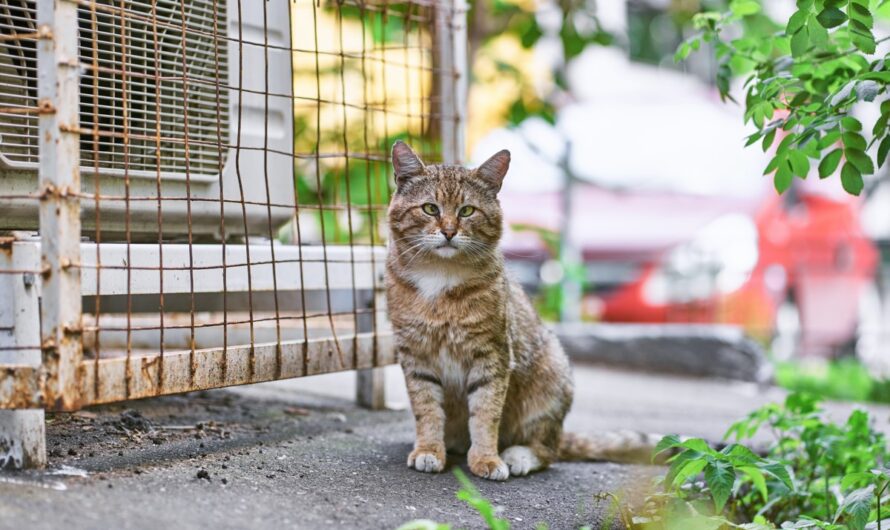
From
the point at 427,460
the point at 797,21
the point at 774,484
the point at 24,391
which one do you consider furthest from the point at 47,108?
the point at 774,484

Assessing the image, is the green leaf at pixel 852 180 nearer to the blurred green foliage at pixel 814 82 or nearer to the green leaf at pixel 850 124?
the blurred green foliage at pixel 814 82

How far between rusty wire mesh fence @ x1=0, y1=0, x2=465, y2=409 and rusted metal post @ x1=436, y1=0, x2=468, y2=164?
13 mm

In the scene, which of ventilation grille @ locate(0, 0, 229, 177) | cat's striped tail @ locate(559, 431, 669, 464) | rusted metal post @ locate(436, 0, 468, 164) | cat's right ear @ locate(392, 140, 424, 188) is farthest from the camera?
rusted metal post @ locate(436, 0, 468, 164)

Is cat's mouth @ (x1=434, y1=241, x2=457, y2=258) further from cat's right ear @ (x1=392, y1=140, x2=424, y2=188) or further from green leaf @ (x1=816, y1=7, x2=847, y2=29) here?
A: green leaf @ (x1=816, y1=7, x2=847, y2=29)

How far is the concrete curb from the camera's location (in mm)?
6434

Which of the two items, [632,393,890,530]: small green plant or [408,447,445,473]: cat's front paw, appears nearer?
[632,393,890,530]: small green plant

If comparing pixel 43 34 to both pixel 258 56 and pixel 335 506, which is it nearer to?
pixel 258 56

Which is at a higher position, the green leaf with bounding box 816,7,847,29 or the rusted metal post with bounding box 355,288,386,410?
the green leaf with bounding box 816,7,847,29

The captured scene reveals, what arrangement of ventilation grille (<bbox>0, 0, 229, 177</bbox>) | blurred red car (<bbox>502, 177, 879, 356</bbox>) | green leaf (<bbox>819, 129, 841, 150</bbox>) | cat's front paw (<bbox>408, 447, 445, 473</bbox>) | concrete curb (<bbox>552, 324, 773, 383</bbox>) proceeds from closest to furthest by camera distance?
ventilation grille (<bbox>0, 0, 229, 177</bbox>) < green leaf (<bbox>819, 129, 841, 150</bbox>) < cat's front paw (<bbox>408, 447, 445, 473</bbox>) < concrete curb (<bbox>552, 324, 773, 383</bbox>) < blurred red car (<bbox>502, 177, 879, 356</bbox>)

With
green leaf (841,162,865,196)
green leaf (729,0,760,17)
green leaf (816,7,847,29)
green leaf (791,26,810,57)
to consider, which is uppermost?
green leaf (729,0,760,17)

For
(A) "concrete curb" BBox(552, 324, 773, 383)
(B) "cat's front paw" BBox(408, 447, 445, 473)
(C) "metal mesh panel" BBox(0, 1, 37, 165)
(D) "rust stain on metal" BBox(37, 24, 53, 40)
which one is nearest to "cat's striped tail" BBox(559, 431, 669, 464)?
(B) "cat's front paw" BBox(408, 447, 445, 473)

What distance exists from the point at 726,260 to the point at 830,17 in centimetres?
617

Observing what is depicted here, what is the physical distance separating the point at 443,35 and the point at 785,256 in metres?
5.28

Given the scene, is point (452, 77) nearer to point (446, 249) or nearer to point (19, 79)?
point (446, 249)
